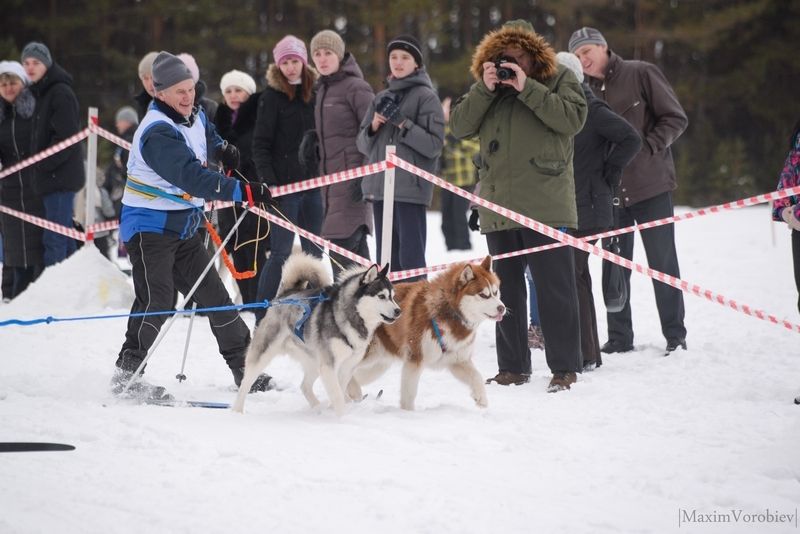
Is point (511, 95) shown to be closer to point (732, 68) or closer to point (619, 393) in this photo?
point (619, 393)

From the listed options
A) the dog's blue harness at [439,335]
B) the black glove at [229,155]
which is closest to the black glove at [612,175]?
the dog's blue harness at [439,335]

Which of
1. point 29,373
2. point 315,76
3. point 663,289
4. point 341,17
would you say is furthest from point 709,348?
point 341,17

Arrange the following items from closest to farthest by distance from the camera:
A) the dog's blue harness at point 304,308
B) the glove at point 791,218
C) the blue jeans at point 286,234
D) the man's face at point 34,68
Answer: the dog's blue harness at point 304,308
the glove at point 791,218
the blue jeans at point 286,234
the man's face at point 34,68

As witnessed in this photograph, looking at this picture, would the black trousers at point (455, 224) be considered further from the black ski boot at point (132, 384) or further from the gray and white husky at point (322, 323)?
the black ski boot at point (132, 384)

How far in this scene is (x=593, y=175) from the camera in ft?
19.1

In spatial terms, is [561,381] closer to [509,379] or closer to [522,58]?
[509,379]

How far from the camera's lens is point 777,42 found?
25359 millimetres

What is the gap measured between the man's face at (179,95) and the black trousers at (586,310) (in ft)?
8.45

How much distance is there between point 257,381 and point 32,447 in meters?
1.88

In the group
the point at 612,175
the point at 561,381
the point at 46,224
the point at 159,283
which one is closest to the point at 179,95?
the point at 159,283

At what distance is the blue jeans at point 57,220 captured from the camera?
819 cm

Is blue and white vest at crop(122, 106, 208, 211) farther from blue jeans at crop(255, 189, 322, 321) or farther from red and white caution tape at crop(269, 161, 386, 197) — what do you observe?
blue jeans at crop(255, 189, 322, 321)

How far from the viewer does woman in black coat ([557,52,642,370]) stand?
5699 millimetres

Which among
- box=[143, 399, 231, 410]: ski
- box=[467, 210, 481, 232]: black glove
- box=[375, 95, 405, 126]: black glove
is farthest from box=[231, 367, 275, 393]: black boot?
box=[375, 95, 405, 126]: black glove
